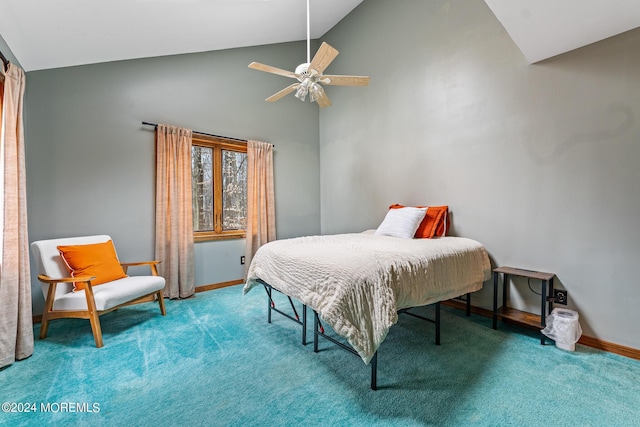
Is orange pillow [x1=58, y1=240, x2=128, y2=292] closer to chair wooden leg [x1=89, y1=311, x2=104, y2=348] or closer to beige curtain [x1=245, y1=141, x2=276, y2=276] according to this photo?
chair wooden leg [x1=89, y1=311, x2=104, y2=348]

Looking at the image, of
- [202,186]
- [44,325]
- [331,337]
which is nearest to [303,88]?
[331,337]

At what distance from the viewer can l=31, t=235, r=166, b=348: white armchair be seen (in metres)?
2.22

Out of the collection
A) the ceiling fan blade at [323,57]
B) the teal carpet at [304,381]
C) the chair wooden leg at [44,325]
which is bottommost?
the teal carpet at [304,381]

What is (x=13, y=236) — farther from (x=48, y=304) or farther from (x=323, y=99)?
(x=323, y=99)

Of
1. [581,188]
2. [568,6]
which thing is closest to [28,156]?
[568,6]

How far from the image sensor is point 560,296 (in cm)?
238

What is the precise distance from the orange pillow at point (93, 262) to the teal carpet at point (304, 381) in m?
0.49

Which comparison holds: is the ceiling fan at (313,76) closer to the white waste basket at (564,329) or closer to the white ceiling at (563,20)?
the white ceiling at (563,20)

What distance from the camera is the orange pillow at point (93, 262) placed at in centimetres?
248

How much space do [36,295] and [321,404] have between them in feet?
10.1

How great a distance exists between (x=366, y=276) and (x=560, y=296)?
1963 mm

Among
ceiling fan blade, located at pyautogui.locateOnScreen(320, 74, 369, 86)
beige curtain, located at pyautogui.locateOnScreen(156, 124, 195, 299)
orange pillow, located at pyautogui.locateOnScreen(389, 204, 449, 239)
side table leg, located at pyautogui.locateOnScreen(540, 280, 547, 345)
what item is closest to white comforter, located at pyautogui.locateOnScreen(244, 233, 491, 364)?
orange pillow, located at pyautogui.locateOnScreen(389, 204, 449, 239)

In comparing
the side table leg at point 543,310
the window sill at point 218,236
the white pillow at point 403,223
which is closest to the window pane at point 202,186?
the window sill at point 218,236

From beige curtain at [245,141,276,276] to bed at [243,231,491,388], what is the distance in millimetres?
1618
